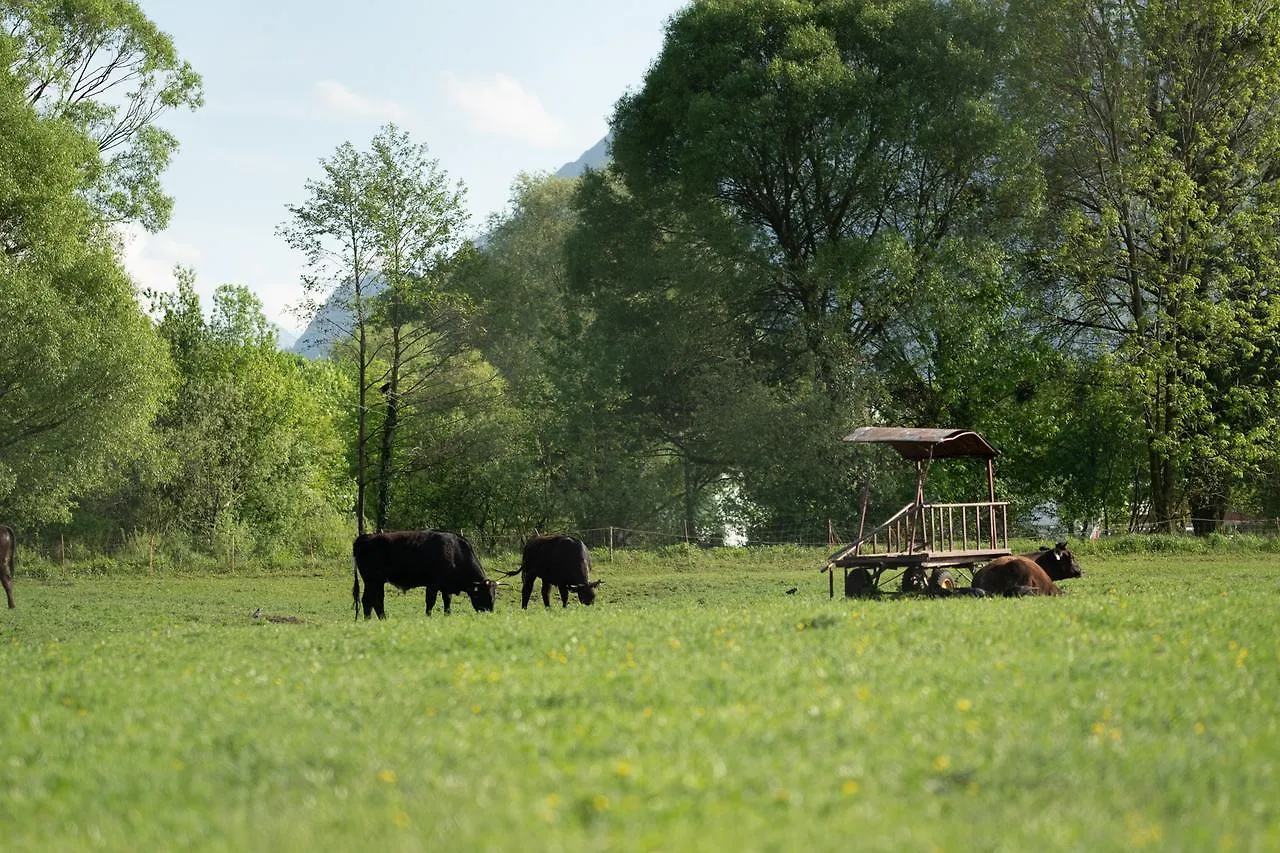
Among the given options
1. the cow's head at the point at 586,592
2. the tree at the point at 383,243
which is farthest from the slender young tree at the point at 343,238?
the cow's head at the point at 586,592

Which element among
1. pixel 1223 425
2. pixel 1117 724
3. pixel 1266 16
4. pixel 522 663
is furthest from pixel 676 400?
pixel 1117 724

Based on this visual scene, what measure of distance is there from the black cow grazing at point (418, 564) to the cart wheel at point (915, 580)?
7.55 metres

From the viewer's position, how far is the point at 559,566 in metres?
26.3

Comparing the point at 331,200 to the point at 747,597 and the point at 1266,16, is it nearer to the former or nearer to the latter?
the point at 747,597

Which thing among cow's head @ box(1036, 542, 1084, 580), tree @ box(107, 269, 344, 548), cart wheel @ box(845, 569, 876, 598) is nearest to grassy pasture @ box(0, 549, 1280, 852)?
cart wheel @ box(845, 569, 876, 598)

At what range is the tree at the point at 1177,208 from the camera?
3997cm

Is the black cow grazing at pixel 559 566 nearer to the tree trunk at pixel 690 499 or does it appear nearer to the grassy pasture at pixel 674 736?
the grassy pasture at pixel 674 736

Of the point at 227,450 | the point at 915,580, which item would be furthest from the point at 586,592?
the point at 227,450

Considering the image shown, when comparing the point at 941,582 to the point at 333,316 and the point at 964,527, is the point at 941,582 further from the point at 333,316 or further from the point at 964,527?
the point at 333,316

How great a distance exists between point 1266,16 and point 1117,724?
126ft

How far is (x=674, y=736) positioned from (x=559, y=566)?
18.0 m

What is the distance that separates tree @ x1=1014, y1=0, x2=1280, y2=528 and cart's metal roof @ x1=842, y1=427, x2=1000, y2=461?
15632mm

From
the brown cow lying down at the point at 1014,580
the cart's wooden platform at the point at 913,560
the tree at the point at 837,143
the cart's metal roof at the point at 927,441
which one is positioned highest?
the tree at the point at 837,143

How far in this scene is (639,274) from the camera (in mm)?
44781
